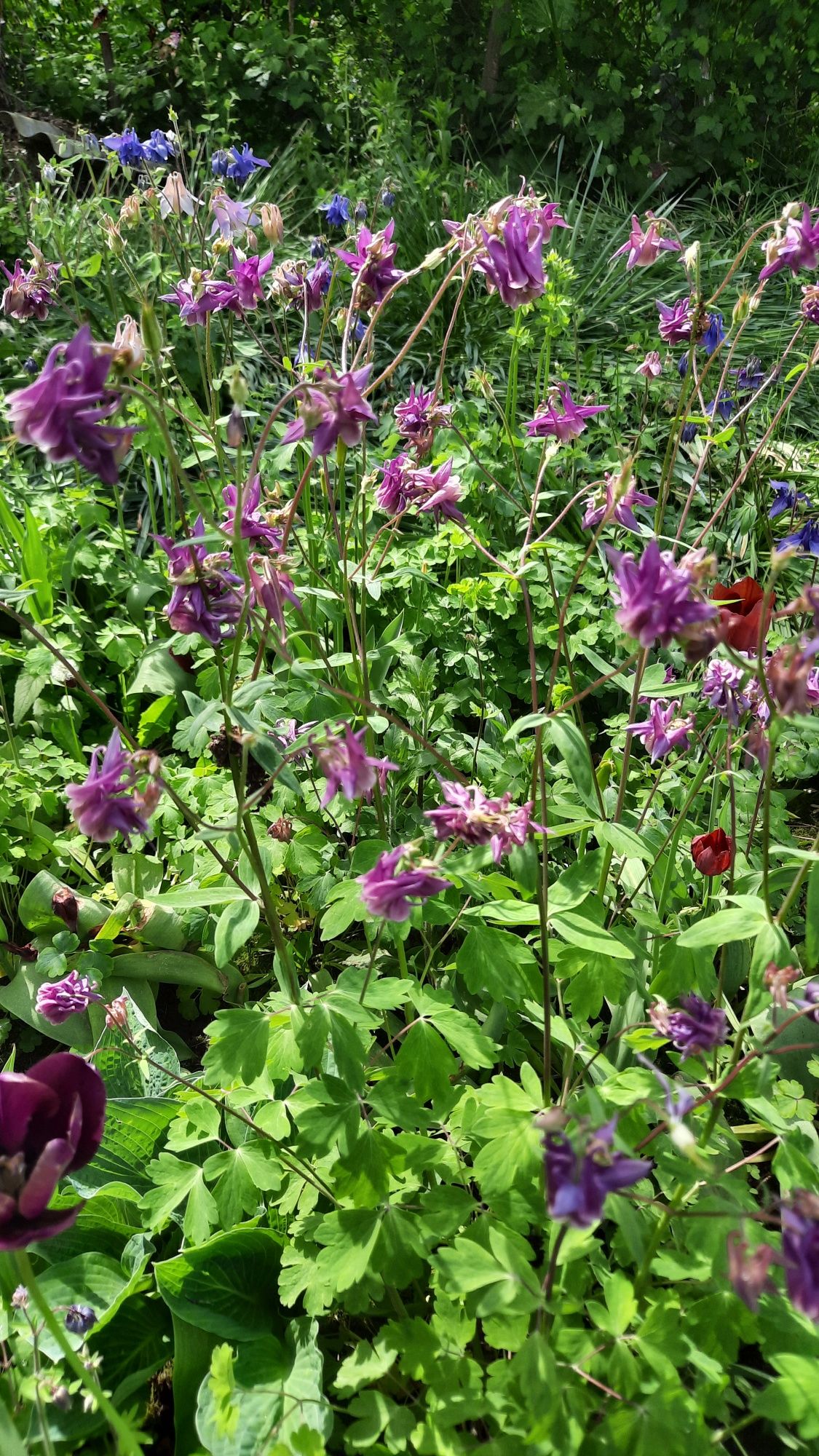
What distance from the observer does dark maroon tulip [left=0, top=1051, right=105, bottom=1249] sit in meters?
1.08

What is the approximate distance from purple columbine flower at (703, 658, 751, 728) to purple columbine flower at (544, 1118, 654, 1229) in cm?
106

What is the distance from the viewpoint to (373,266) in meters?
1.90

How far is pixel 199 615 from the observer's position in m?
1.53

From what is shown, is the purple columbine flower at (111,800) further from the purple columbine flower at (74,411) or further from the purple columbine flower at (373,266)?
the purple columbine flower at (373,266)

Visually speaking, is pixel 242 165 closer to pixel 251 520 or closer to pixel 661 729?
pixel 251 520

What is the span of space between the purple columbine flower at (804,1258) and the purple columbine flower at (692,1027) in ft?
1.06

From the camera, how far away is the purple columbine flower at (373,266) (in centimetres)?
189

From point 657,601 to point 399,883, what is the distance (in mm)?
480

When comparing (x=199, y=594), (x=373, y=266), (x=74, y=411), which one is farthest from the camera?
(x=373, y=266)

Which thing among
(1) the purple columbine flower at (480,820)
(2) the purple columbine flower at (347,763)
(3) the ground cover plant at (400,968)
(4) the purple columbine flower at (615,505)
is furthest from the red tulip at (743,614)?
(2) the purple columbine flower at (347,763)

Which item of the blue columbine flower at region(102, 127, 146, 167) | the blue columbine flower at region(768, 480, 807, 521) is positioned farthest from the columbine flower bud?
the blue columbine flower at region(102, 127, 146, 167)

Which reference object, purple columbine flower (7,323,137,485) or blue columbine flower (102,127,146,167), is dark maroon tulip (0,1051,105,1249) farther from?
blue columbine flower (102,127,146,167)

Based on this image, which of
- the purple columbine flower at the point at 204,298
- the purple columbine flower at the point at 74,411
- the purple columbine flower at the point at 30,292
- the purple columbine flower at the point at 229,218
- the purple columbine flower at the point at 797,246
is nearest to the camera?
the purple columbine flower at the point at 74,411

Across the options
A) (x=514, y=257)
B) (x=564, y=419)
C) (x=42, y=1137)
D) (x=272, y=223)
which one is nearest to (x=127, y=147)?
(x=272, y=223)
